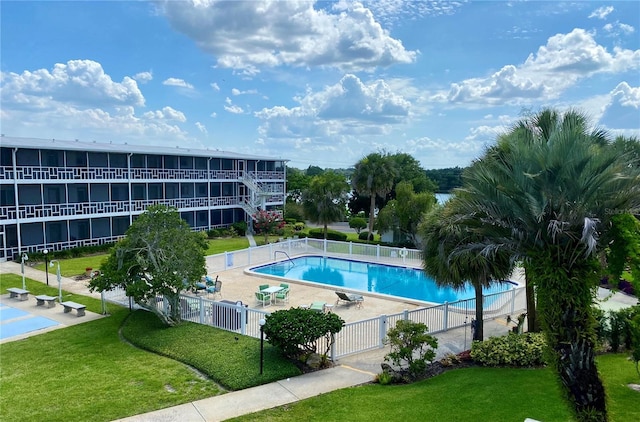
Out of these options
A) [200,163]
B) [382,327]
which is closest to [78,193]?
[200,163]

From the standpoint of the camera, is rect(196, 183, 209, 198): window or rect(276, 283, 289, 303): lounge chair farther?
rect(196, 183, 209, 198): window

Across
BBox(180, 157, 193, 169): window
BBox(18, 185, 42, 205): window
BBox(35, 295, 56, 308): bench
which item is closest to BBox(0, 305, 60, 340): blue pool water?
BBox(35, 295, 56, 308): bench

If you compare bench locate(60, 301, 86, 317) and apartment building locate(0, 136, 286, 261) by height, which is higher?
apartment building locate(0, 136, 286, 261)

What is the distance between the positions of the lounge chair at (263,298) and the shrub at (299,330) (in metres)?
6.54

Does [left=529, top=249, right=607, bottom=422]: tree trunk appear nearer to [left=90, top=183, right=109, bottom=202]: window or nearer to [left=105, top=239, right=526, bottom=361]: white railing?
[left=105, top=239, right=526, bottom=361]: white railing

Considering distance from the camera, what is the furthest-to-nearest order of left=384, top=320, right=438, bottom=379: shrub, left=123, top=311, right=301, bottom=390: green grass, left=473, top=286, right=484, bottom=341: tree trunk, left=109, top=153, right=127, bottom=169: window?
left=109, top=153, right=127, bottom=169: window < left=473, top=286, right=484, bottom=341: tree trunk < left=384, top=320, right=438, bottom=379: shrub < left=123, top=311, right=301, bottom=390: green grass

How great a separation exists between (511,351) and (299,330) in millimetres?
5768

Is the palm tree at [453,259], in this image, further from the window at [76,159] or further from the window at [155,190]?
the window at [155,190]

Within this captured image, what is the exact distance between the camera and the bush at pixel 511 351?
464 inches

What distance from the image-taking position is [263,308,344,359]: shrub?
38.7ft

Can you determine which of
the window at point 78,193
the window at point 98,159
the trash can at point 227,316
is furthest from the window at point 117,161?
the trash can at point 227,316

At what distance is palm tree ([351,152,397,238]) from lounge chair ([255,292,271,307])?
18.4 m

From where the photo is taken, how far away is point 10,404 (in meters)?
9.84

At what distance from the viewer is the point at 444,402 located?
A: 9445 millimetres
